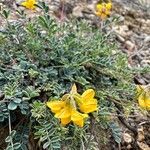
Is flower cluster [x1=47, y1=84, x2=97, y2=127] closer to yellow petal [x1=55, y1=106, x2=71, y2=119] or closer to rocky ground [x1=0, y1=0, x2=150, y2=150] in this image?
yellow petal [x1=55, y1=106, x2=71, y2=119]

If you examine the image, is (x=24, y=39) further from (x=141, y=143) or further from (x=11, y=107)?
(x=141, y=143)

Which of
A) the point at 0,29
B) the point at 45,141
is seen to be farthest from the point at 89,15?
the point at 45,141

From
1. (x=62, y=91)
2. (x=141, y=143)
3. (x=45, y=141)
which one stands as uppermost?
(x=62, y=91)

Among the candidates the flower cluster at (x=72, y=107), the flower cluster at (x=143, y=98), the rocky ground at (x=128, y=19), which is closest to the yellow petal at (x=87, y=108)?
the flower cluster at (x=72, y=107)

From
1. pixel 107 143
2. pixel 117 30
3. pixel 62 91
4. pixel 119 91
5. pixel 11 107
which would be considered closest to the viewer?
pixel 11 107

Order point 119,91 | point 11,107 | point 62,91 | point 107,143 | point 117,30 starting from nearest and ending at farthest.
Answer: point 11,107 → point 62,91 → point 107,143 → point 119,91 → point 117,30

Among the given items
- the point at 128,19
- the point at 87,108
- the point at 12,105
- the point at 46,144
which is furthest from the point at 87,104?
the point at 128,19

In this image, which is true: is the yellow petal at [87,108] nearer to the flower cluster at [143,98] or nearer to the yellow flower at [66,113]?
the yellow flower at [66,113]

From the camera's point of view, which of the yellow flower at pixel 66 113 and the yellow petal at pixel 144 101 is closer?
the yellow flower at pixel 66 113
